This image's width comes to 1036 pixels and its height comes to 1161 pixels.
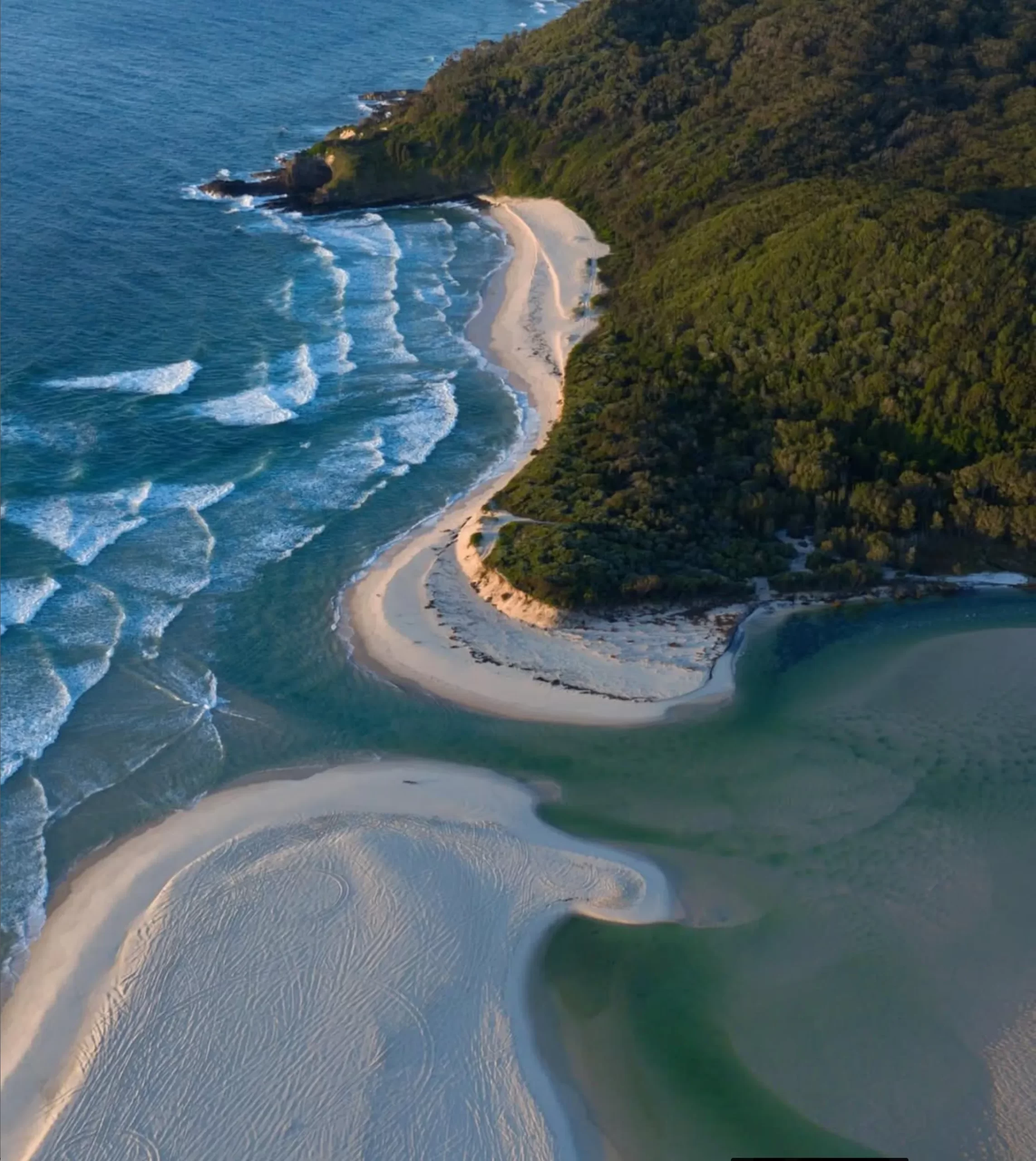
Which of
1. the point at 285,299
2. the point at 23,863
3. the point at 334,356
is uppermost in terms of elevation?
the point at 285,299

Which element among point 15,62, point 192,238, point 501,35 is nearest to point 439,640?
point 192,238

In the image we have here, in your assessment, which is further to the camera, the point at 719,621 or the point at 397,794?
the point at 719,621

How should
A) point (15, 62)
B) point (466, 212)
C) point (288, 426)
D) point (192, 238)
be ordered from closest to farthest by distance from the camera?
point (288, 426) → point (192, 238) → point (466, 212) → point (15, 62)

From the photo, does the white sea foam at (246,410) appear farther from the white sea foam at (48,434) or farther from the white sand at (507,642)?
the white sand at (507,642)

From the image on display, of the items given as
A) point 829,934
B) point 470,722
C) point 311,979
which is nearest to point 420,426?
point 470,722

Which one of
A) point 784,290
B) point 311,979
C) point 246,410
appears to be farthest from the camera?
point 246,410

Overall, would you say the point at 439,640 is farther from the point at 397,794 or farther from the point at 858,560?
the point at 858,560

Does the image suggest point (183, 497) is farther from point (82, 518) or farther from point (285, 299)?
point (285, 299)
